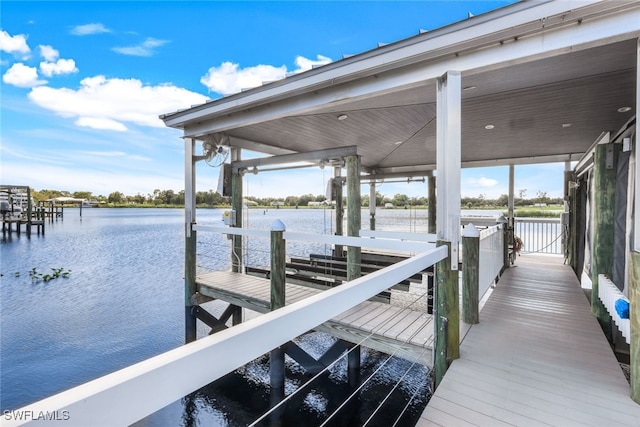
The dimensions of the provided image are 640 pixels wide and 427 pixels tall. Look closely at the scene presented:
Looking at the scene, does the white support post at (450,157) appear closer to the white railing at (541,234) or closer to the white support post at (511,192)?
the white support post at (511,192)

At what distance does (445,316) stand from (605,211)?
2306 mm

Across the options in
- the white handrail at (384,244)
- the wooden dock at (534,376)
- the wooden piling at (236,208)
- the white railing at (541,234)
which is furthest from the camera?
the white railing at (541,234)

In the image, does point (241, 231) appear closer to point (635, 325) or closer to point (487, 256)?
point (487, 256)

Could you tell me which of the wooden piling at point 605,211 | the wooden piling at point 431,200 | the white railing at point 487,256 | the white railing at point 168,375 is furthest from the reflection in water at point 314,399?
the wooden piling at point 431,200

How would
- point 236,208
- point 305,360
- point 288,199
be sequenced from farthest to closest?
point 288,199, point 236,208, point 305,360

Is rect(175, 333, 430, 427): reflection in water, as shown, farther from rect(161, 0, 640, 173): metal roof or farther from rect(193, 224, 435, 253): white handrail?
rect(161, 0, 640, 173): metal roof

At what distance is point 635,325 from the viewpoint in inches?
78.9

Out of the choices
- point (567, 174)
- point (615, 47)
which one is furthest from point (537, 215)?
point (615, 47)

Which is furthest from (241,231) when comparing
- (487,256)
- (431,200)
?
(431,200)

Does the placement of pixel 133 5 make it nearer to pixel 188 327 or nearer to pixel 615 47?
pixel 188 327

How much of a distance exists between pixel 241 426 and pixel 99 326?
5709mm

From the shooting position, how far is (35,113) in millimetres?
21281

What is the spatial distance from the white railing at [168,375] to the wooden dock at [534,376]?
4.95ft

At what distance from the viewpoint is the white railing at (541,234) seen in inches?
343
